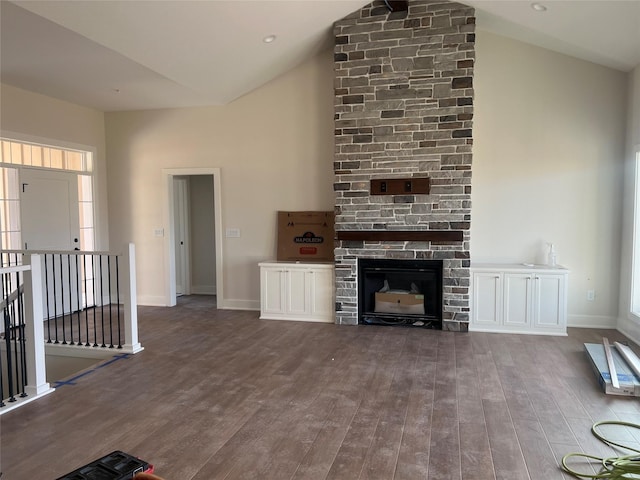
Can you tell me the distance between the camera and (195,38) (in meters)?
4.68

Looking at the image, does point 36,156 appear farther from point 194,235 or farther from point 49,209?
point 194,235

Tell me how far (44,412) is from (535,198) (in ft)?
18.8

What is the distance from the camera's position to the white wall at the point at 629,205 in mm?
5113

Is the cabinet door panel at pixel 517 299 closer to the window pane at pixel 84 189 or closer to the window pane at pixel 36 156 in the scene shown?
the window pane at pixel 84 189

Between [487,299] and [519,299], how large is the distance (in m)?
0.36

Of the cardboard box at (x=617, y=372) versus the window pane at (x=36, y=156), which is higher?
the window pane at (x=36, y=156)

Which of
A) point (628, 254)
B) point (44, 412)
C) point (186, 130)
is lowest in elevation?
point (44, 412)

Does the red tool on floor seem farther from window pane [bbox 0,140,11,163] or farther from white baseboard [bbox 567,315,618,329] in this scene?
white baseboard [bbox 567,315,618,329]

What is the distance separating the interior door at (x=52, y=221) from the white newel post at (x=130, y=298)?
150cm

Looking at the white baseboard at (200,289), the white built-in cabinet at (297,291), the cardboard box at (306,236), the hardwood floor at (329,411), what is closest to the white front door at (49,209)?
the white baseboard at (200,289)

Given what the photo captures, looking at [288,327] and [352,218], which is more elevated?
[352,218]

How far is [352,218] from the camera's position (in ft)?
19.2

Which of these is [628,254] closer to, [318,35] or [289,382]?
[289,382]

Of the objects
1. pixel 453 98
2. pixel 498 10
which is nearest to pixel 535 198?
pixel 453 98
